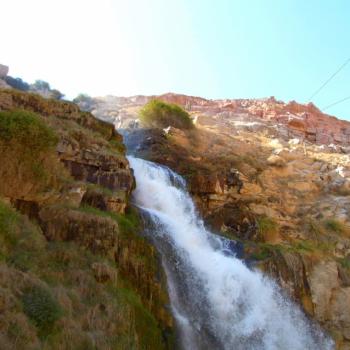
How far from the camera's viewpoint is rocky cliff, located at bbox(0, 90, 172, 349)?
845 cm

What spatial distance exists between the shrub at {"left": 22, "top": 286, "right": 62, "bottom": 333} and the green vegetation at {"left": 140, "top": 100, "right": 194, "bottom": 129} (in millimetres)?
23774

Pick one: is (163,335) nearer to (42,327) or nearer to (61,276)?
(61,276)

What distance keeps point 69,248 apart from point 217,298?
5.42 m

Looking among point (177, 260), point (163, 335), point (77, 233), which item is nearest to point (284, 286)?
point (177, 260)

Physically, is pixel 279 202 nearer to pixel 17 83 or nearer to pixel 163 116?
pixel 163 116

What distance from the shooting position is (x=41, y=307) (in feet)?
27.5

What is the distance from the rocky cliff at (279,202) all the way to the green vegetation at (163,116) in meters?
0.84

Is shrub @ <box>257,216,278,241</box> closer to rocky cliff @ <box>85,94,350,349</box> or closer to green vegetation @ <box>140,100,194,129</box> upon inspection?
rocky cliff @ <box>85,94,350,349</box>

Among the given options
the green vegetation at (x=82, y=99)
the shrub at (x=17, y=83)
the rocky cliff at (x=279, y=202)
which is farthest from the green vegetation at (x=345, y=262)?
the green vegetation at (x=82, y=99)

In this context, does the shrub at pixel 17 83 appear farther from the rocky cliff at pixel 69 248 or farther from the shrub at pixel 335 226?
the shrub at pixel 335 226

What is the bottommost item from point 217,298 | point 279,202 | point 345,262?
point 217,298

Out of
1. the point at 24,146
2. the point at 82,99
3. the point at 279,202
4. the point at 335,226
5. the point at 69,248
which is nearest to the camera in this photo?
the point at 69,248

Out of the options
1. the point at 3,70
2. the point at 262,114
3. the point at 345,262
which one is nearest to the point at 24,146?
the point at 345,262

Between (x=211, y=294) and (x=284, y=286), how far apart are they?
14.3 ft
